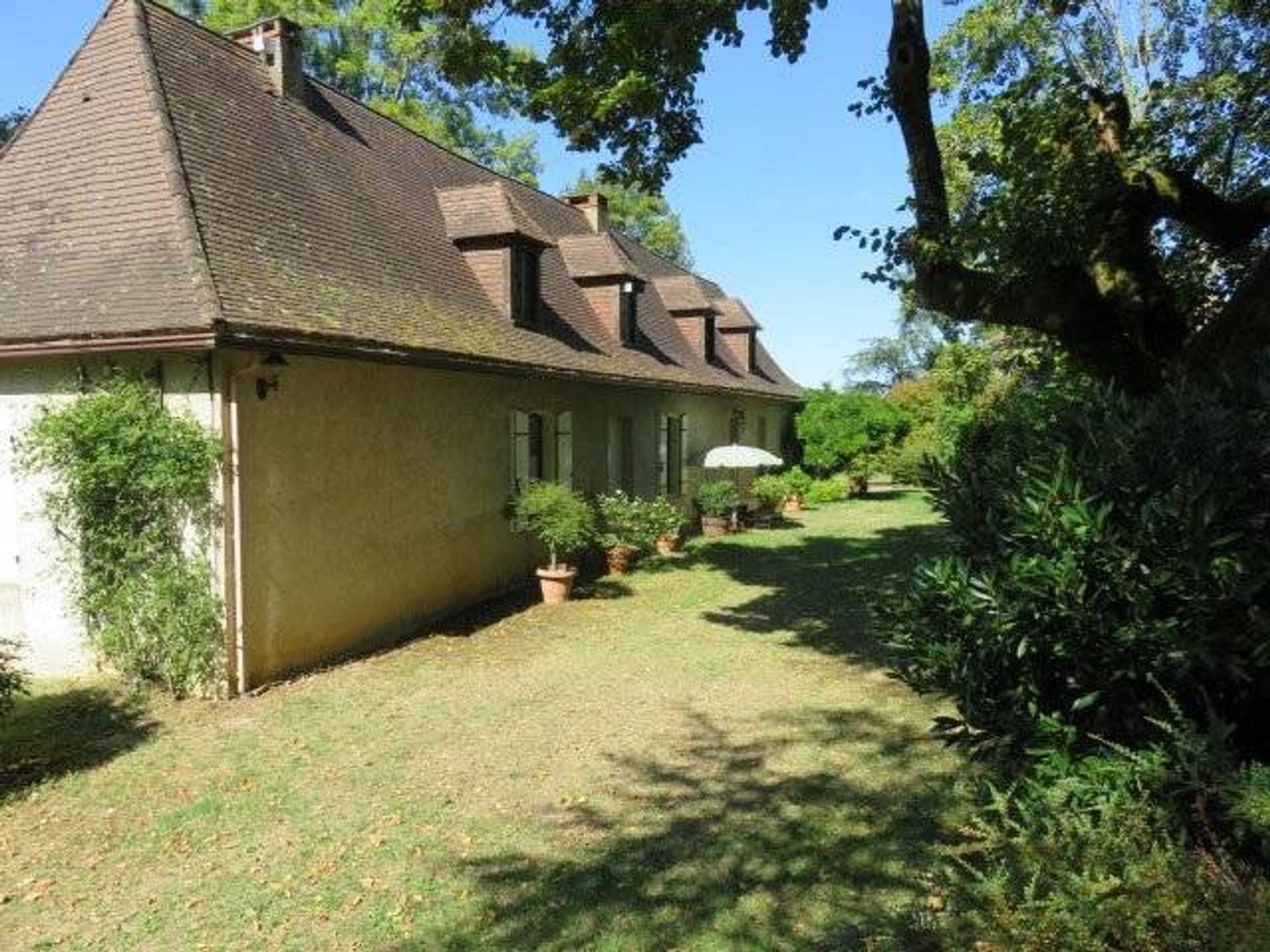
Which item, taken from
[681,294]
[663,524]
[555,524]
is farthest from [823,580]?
[681,294]

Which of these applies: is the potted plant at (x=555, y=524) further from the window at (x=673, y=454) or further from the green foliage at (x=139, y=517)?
the window at (x=673, y=454)

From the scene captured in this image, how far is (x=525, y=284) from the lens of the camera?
46.7 feet

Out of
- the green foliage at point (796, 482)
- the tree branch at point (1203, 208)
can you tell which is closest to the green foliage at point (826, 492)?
the green foliage at point (796, 482)

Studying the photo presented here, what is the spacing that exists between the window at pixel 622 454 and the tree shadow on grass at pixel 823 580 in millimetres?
1999

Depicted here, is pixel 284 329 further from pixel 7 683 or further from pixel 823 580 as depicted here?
pixel 823 580

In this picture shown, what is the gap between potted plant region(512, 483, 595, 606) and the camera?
1231 cm

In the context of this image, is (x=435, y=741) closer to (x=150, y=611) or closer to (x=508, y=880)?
(x=508, y=880)

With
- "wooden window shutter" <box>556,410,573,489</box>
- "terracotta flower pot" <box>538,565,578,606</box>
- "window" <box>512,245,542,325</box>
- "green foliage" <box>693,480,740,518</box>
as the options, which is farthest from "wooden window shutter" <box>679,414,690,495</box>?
"terracotta flower pot" <box>538,565,578,606</box>

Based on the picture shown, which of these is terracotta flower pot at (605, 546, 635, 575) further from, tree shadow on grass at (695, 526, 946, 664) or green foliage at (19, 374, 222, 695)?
green foliage at (19, 374, 222, 695)

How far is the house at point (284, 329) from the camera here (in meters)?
8.16

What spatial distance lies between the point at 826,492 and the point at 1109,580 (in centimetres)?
2575

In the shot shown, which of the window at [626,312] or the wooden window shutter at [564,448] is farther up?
the window at [626,312]

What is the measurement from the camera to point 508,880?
4.83 metres

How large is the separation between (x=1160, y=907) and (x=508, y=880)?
3.19 metres
